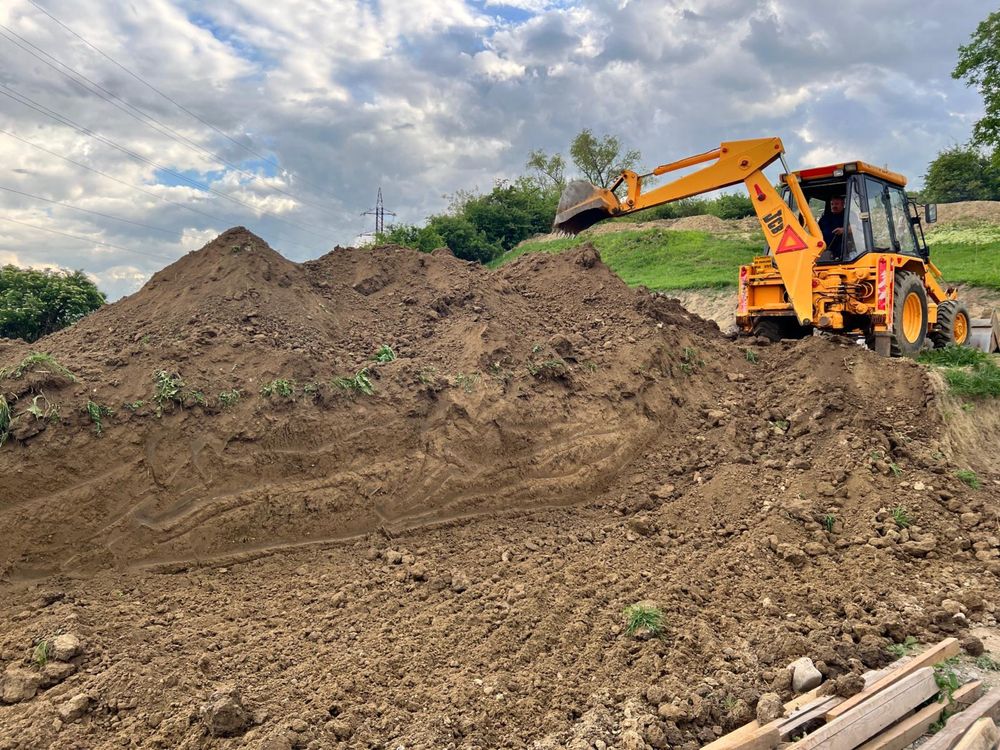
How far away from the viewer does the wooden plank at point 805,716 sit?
2881mm

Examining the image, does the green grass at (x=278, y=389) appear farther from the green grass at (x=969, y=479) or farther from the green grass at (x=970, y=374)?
the green grass at (x=970, y=374)

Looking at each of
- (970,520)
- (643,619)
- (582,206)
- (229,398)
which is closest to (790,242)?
(582,206)

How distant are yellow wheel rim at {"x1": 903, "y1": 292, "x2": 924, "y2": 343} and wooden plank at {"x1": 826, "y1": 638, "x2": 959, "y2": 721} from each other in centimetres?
657

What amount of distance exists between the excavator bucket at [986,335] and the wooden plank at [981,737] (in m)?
9.59

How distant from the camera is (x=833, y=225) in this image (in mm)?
9578

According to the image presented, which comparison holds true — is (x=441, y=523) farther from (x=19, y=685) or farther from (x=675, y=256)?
(x=675, y=256)

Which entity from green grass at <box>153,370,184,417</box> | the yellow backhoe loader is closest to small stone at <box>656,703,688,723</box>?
green grass at <box>153,370,184,417</box>

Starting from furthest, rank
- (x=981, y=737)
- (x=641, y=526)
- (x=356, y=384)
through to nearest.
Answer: (x=356, y=384) → (x=641, y=526) → (x=981, y=737)

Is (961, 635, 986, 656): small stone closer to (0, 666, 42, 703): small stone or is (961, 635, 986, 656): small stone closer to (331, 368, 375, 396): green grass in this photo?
(331, 368, 375, 396): green grass

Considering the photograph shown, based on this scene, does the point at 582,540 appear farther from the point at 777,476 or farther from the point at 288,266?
the point at 288,266

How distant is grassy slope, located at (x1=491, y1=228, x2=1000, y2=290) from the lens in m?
17.2

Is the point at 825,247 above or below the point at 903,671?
above

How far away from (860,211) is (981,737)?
7.69 m

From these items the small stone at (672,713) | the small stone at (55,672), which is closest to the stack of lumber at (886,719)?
the small stone at (672,713)
